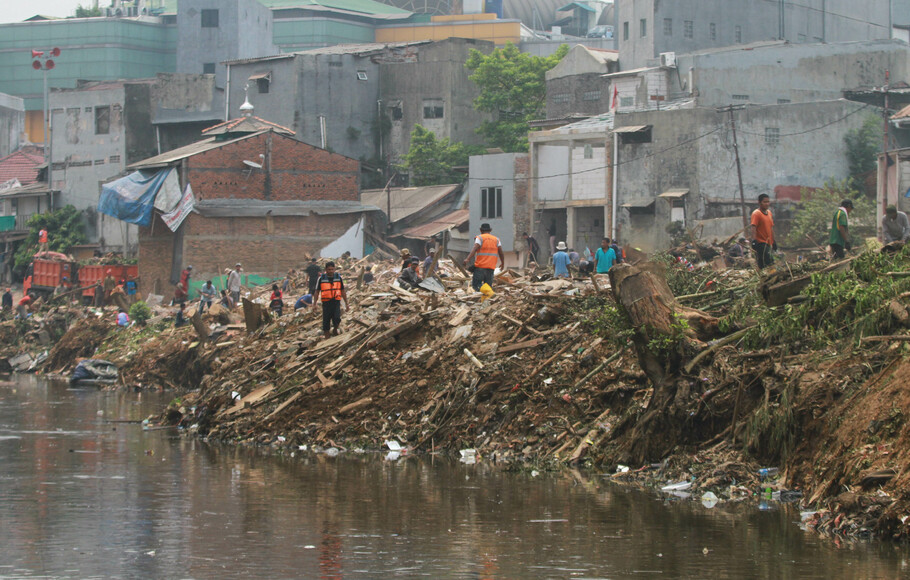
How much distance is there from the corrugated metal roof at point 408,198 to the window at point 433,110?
21.6ft

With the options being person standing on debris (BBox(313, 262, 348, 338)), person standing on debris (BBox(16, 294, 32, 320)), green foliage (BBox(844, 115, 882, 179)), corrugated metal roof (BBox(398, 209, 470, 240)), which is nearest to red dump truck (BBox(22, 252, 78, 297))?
person standing on debris (BBox(16, 294, 32, 320))

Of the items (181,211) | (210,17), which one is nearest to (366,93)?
(210,17)

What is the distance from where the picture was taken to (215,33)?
71.2 metres

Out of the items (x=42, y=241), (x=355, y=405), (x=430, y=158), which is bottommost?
(x=355, y=405)

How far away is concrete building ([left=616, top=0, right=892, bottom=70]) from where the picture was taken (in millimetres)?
54938

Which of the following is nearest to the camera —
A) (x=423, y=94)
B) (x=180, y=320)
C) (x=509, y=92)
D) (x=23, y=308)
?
(x=180, y=320)

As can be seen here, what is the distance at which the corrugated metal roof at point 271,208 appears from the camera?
42.5 meters

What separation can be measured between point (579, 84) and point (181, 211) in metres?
20.7

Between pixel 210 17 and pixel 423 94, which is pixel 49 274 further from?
pixel 210 17

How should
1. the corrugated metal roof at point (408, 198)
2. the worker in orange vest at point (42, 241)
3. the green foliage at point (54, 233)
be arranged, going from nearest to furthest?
the corrugated metal roof at point (408, 198) < the worker in orange vest at point (42, 241) < the green foliage at point (54, 233)

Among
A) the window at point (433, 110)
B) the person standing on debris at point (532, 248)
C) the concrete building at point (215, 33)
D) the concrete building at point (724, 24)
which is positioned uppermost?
the concrete building at point (215, 33)

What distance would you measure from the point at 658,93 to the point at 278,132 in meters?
15.4

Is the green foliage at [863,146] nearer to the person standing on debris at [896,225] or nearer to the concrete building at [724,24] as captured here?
the concrete building at [724,24]

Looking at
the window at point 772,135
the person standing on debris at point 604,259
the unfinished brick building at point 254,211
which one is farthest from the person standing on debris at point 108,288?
the person standing on debris at point 604,259
